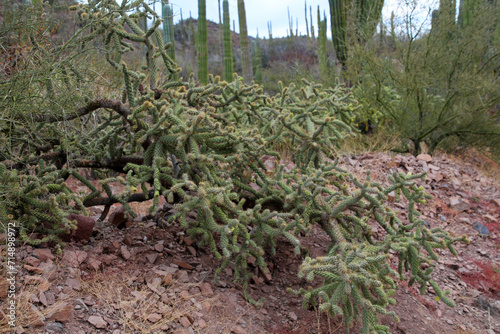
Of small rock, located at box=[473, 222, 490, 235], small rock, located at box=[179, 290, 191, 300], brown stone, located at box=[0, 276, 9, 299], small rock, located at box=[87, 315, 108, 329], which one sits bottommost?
small rock, located at box=[473, 222, 490, 235]

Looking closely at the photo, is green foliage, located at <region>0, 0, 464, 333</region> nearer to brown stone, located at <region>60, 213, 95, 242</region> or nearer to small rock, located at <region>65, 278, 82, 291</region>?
brown stone, located at <region>60, 213, 95, 242</region>

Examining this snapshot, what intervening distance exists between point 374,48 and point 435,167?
8.41ft

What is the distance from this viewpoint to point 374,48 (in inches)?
279

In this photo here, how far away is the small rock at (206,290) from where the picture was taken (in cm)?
244

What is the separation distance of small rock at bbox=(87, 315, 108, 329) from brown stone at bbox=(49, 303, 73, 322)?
101mm

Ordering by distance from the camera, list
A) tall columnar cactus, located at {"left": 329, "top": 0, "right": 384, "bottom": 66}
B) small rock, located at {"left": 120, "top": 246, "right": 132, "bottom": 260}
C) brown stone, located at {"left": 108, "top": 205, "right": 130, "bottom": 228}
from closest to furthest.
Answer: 1. small rock, located at {"left": 120, "top": 246, "right": 132, "bottom": 260}
2. brown stone, located at {"left": 108, "top": 205, "right": 130, "bottom": 228}
3. tall columnar cactus, located at {"left": 329, "top": 0, "right": 384, "bottom": 66}

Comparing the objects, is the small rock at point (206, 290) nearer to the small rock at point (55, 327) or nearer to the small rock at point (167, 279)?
the small rock at point (167, 279)

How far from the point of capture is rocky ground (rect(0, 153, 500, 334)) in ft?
6.68

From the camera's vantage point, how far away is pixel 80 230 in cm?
265

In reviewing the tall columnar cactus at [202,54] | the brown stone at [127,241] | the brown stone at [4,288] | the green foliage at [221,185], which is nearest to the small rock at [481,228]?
the green foliage at [221,185]

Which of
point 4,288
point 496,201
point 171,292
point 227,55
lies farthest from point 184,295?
point 227,55

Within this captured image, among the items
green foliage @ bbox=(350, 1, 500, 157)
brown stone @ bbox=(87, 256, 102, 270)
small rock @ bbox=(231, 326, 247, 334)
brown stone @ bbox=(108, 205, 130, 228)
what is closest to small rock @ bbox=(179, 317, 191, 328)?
small rock @ bbox=(231, 326, 247, 334)

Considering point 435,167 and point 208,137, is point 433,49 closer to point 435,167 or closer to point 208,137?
point 435,167

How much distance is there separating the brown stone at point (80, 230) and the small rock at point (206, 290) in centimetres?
86
